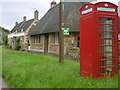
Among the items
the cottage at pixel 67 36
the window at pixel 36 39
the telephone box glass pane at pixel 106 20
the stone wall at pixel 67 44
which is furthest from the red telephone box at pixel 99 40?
the window at pixel 36 39

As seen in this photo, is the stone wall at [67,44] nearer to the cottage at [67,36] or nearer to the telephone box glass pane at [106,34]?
the cottage at [67,36]

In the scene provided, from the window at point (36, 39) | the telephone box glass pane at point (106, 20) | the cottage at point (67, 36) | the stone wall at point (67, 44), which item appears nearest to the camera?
the telephone box glass pane at point (106, 20)

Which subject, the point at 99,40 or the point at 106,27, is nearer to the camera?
the point at 99,40

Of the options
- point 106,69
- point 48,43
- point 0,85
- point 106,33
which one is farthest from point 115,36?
point 48,43

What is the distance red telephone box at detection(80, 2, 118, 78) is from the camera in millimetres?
5688

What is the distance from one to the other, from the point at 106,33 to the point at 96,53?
1.04 m

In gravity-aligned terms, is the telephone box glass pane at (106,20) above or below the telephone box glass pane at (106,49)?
above

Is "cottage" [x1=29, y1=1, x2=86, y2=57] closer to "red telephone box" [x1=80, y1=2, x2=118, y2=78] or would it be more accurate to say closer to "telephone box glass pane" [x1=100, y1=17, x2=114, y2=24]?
"red telephone box" [x1=80, y1=2, x2=118, y2=78]

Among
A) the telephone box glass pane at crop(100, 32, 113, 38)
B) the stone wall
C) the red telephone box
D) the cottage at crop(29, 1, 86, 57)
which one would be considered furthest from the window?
the telephone box glass pane at crop(100, 32, 113, 38)

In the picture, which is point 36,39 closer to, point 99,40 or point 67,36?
point 67,36

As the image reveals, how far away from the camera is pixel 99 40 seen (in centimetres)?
580

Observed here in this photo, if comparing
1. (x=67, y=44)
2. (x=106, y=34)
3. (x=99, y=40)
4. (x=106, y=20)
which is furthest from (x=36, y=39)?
(x=99, y=40)

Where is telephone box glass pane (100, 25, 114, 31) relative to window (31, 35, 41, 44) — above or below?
below

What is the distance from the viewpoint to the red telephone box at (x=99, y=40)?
5.69 meters
